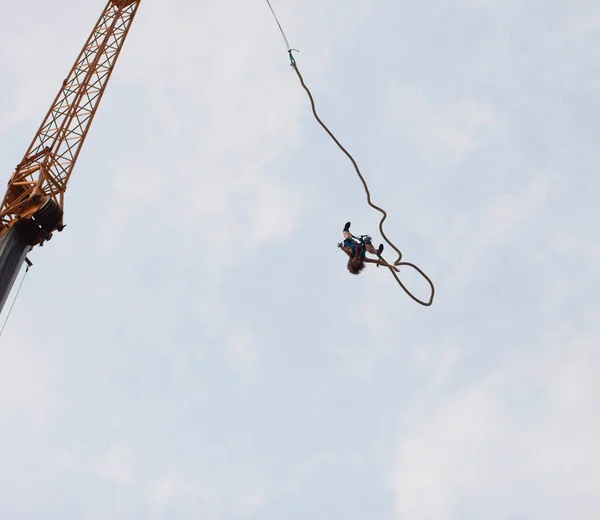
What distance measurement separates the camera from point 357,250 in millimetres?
22469

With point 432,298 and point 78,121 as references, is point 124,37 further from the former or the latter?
point 432,298

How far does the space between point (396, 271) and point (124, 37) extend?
28.2 metres

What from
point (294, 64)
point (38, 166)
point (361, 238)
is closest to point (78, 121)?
point (38, 166)

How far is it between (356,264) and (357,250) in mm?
449

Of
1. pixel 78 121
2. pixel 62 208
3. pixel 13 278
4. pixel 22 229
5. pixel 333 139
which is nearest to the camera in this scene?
pixel 333 139

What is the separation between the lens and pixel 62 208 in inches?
1425

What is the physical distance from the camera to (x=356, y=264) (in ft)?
73.9

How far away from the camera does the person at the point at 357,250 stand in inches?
885

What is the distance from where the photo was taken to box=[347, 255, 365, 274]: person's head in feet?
73.7

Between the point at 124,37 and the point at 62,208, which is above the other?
the point at 124,37

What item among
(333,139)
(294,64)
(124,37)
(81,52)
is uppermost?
(124,37)

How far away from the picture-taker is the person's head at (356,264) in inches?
885

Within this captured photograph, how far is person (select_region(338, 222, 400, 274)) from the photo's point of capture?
22469 millimetres

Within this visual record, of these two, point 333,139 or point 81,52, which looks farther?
point 81,52
